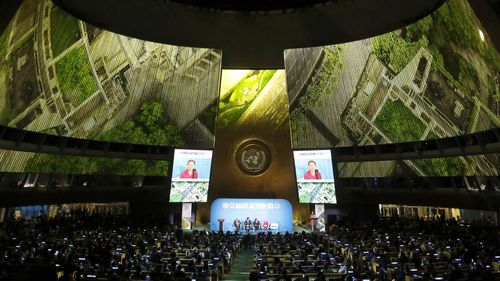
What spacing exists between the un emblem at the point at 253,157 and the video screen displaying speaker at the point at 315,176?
5.45 m

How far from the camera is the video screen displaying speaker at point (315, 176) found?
24953 mm

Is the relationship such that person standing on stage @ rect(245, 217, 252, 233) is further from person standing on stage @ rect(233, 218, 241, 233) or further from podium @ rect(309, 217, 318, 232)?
podium @ rect(309, 217, 318, 232)

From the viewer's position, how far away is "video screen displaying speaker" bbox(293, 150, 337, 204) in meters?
25.0

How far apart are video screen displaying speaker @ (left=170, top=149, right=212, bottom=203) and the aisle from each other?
234 inches

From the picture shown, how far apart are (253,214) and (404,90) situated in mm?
13095

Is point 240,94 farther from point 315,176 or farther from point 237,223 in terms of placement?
point 237,223

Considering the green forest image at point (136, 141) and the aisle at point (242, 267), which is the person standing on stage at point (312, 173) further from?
the green forest image at point (136, 141)

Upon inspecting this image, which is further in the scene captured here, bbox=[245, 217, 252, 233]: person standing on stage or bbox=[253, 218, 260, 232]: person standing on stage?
bbox=[253, 218, 260, 232]: person standing on stage

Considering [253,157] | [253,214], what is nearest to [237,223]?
[253,214]

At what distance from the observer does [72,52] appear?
19812 mm

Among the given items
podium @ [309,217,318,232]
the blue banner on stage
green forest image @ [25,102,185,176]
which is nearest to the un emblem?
the blue banner on stage

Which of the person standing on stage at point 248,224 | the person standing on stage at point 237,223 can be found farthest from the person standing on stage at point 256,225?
the person standing on stage at point 237,223

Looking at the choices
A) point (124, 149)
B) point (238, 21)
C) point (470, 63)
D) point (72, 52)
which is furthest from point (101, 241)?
point (470, 63)

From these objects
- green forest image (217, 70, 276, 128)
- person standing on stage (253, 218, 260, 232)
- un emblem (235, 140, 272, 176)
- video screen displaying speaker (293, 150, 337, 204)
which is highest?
green forest image (217, 70, 276, 128)
